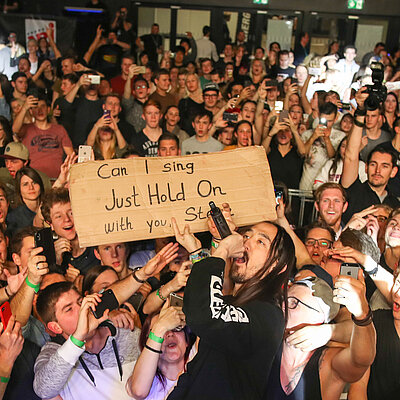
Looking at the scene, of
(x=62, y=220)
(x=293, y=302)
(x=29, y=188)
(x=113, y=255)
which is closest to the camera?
(x=293, y=302)

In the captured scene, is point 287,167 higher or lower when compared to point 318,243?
lower

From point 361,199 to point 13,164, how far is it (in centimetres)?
291

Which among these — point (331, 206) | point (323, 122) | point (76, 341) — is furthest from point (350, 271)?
point (323, 122)

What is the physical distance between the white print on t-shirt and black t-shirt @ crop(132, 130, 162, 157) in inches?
151

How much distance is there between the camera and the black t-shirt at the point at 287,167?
225 inches

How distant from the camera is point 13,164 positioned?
194 inches

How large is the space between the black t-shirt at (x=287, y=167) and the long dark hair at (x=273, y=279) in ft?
10.9

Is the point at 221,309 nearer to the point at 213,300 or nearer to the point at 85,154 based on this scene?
the point at 213,300

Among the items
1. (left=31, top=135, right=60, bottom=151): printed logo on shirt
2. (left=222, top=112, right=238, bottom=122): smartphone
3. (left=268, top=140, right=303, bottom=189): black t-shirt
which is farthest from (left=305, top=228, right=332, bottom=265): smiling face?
(left=31, top=135, right=60, bottom=151): printed logo on shirt

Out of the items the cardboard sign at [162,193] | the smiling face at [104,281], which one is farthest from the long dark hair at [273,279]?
the smiling face at [104,281]

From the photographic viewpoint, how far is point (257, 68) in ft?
32.7

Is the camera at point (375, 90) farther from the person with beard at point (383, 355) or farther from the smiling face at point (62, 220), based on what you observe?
the smiling face at point (62, 220)

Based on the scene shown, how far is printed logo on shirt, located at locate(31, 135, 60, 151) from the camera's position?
5.82 meters

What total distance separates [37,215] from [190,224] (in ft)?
6.90
